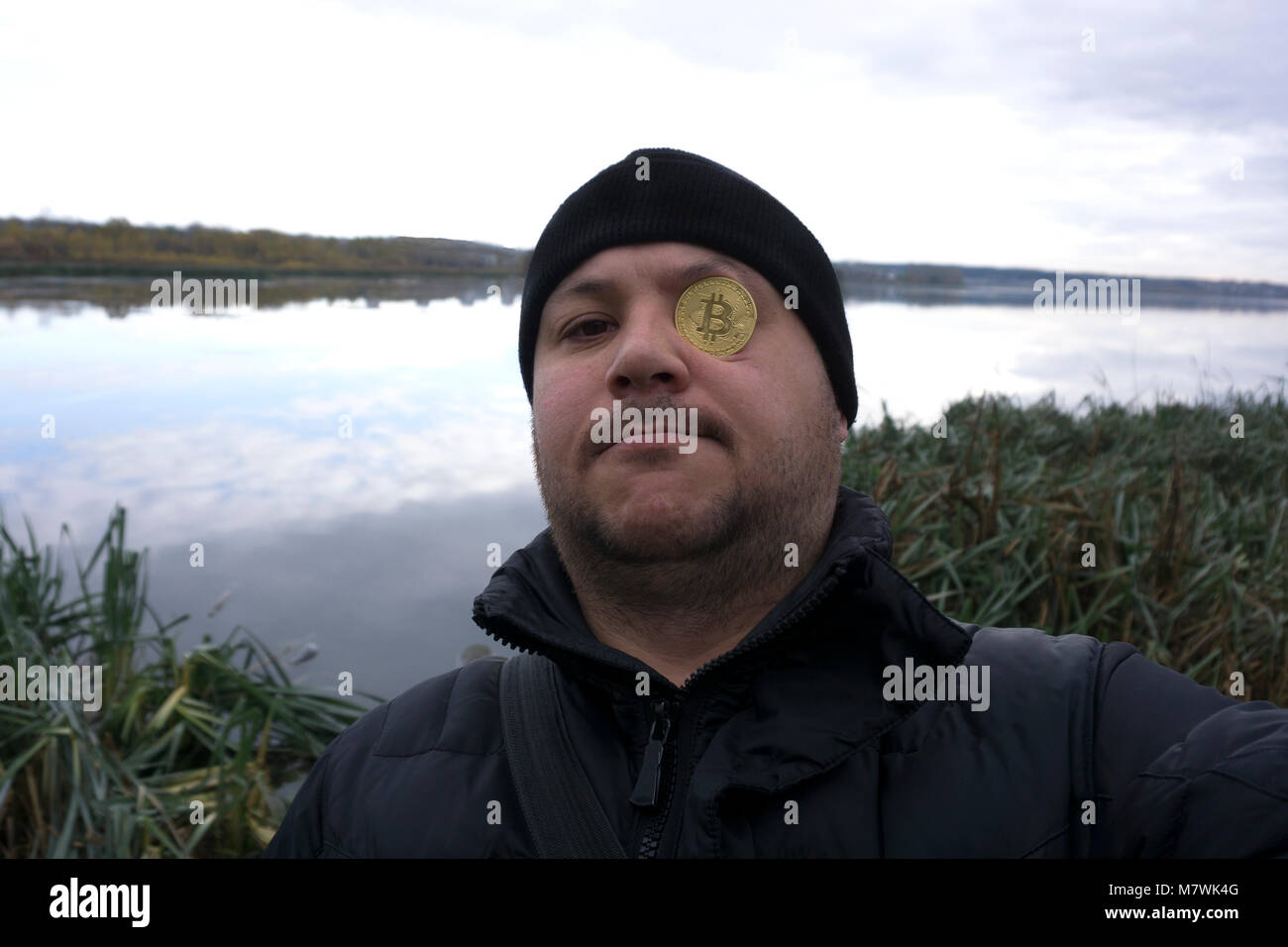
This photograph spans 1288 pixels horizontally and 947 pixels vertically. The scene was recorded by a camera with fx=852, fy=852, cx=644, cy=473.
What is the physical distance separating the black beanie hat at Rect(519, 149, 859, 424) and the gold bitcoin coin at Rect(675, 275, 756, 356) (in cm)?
17

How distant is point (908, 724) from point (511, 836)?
99cm

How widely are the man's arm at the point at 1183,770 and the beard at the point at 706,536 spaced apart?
0.85 meters

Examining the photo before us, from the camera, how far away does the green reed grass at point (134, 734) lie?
393 centimetres

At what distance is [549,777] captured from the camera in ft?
6.86

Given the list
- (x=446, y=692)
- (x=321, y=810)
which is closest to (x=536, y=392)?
(x=446, y=692)

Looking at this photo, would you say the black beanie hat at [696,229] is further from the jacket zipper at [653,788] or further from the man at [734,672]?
the jacket zipper at [653,788]

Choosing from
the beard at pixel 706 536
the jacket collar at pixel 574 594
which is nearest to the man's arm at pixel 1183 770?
the jacket collar at pixel 574 594

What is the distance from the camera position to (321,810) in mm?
2260

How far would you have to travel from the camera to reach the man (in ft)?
6.28

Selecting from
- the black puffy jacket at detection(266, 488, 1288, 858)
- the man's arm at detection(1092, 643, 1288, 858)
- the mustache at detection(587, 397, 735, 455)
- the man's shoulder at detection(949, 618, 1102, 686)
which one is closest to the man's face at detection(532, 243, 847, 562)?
the mustache at detection(587, 397, 735, 455)

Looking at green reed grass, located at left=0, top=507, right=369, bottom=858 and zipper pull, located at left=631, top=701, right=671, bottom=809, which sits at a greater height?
zipper pull, located at left=631, top=701, right=671, bottom=809

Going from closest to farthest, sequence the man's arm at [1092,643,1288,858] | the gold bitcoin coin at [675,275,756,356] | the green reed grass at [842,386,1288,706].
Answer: the man's arm at [1092,643,1288,858], the gold bitcoin coin at [675,275,756,356], the green reed grass at [842,386,1288,706]

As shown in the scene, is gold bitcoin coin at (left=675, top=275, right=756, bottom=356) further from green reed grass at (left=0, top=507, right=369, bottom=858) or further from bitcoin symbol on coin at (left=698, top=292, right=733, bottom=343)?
green reed grass at (left=0, top=507, right=369, bottom=858)

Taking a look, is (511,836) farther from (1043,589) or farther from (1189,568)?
(1189,568)
